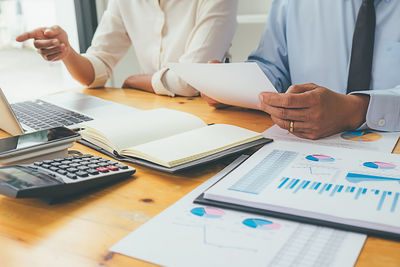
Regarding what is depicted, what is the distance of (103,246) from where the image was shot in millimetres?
451

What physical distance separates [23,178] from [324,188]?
0.41 metres

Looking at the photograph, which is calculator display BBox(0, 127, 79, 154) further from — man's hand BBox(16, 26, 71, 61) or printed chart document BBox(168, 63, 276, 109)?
man's hand BBox(16, 26, 71, 61)

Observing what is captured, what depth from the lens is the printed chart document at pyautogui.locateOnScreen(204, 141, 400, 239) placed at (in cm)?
47

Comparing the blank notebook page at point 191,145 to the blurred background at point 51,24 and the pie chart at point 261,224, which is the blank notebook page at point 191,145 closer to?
the pie chart at point 261,224

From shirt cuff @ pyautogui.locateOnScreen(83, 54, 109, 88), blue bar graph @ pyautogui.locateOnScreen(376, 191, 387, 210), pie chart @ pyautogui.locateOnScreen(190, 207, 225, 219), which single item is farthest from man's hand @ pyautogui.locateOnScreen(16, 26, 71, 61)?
blue bar graph @ pyautogui.locateOnScreen(376, 191, 387, 210)

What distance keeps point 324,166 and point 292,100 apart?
21 cm

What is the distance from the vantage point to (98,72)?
1.49 metres

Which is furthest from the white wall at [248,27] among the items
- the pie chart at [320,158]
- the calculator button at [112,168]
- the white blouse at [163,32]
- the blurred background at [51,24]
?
the calculator button at [112,168]

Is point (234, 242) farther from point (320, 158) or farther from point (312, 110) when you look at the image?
point (312, 110)

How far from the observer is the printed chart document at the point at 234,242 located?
0.41 meters

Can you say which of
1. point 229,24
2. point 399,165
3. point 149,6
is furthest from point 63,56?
point 399,165

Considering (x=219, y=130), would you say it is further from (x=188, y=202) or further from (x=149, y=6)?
(x=149, y=6)

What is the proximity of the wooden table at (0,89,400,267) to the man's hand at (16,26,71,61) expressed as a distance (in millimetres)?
770

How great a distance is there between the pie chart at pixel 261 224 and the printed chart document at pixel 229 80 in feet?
1.20
